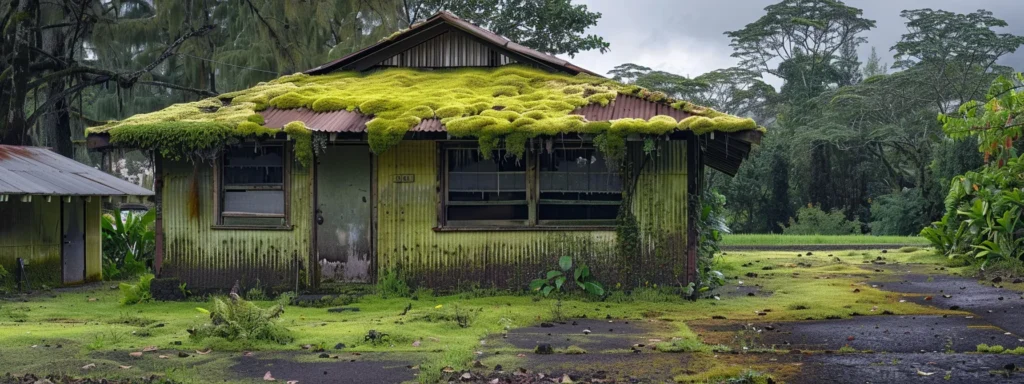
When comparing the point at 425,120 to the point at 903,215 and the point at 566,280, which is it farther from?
the point at 903,215

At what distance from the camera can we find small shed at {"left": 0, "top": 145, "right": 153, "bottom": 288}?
52.6ft

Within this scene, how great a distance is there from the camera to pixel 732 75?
53062mm

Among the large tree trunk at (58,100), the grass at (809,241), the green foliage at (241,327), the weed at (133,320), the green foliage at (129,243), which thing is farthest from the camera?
the grass at (809,241)

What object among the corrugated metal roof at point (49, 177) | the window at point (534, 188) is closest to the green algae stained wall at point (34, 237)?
the corrugated metal roof at point (49, 177)

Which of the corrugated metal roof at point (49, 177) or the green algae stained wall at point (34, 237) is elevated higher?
the corrugated metal roof at point (49, 177)

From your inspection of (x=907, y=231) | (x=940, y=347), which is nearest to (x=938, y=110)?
(x=907, y=231)

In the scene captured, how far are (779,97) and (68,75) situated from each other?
3776cm

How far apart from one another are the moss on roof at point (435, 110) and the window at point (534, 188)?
0.67 m

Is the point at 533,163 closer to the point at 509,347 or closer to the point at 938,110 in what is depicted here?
the point at 509,347

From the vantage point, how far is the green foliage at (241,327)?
9562 millimetres

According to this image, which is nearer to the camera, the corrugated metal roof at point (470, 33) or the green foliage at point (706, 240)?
the green foliage at point (706, 240)

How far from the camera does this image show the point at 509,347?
30.8 ft

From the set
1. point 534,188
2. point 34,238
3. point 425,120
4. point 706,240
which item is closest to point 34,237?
point 34,238

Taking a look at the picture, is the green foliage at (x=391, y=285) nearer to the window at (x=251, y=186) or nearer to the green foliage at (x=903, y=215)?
the window at (x=251, y=186)
